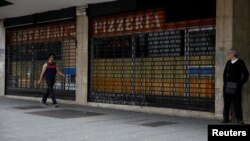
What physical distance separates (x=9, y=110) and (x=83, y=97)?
2712 mm

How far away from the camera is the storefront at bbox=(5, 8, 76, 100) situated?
1576cm

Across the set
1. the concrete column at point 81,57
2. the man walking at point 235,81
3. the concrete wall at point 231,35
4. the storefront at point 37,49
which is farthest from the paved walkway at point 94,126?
the storefront at point 37,49

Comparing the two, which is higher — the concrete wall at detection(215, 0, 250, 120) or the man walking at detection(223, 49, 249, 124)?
the concrete wall at detection(215, 0, 250, 120)

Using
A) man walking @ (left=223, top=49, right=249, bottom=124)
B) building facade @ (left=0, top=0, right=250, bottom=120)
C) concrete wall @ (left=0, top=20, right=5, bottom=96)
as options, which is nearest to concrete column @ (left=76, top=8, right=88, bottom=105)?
building facade @ (left=0, top=0, right=250, bottom=120)

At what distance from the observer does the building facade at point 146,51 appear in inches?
430

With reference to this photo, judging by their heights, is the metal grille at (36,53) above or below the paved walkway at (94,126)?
above

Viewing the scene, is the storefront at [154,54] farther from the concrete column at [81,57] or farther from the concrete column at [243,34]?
the concrete column at [243,34]

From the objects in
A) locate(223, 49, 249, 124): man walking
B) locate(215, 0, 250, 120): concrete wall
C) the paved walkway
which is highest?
locate(215, 0, 250, 120): concrete wall

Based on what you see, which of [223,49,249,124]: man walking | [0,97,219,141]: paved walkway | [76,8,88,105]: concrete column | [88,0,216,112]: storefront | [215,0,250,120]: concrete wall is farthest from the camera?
[76,8,88,105]: concrete column

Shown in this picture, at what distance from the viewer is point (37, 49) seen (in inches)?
698

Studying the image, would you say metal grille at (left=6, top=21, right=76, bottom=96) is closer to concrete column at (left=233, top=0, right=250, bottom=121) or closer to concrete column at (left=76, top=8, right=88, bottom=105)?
concrete column at (left=76, top=8, right=88, bottom=105)

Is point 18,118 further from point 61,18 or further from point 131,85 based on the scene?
point 61,18

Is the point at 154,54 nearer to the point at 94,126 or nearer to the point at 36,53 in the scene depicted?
the point at 94,126

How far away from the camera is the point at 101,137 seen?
8234 millimetres
